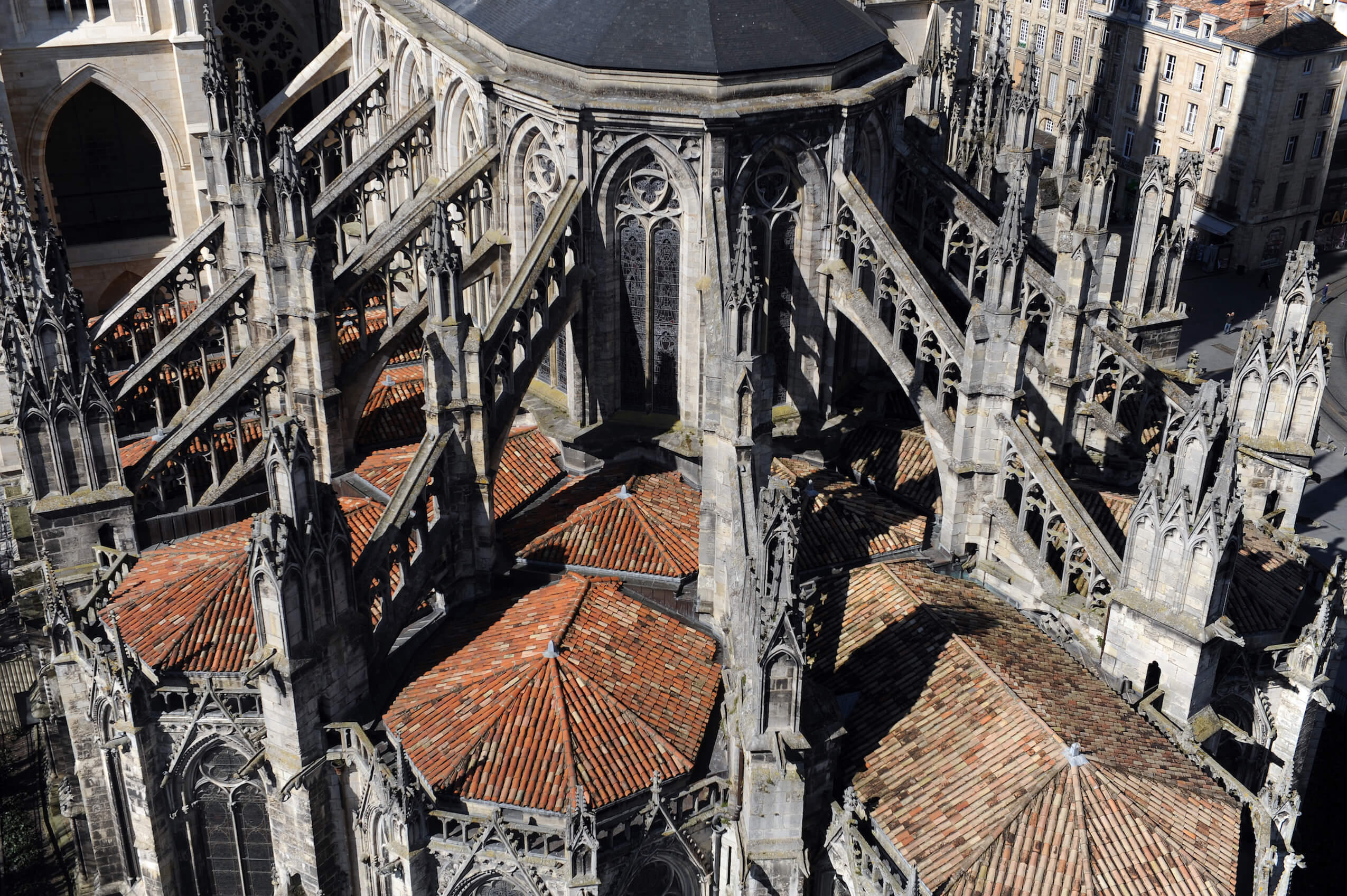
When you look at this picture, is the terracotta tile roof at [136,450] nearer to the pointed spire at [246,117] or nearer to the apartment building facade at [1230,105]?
the pointed spire at [246,117]

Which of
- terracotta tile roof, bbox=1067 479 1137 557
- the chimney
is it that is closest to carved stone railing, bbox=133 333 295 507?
terracotta tile roof, bbox=1067 479 1137 557

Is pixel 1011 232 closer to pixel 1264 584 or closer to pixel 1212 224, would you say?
pixel 1264 584

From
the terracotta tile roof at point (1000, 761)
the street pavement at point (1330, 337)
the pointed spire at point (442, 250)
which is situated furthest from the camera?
the street pavement at point (1330, 337)

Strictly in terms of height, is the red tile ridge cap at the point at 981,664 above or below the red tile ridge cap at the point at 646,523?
below

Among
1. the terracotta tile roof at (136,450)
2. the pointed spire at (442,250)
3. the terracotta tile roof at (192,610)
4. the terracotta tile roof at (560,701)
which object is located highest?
the pointed spire at (442,250)

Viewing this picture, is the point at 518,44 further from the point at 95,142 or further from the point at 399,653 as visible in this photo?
the point at 95,142

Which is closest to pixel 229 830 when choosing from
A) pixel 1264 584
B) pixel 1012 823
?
pixel 1012 823

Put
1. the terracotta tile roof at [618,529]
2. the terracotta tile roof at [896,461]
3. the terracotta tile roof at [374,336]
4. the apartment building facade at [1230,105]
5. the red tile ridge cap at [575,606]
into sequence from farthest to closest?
the apartment building facade at [1230,105], the terracotta tile roof at [374,336], the terracotta tile roof at [896,461], the terracotta tile roof at [618,529], the red tile ridge cap at [575,606]

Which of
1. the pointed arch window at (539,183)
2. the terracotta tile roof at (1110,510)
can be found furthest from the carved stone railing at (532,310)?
the terracotta tile roof at (1110,510)
